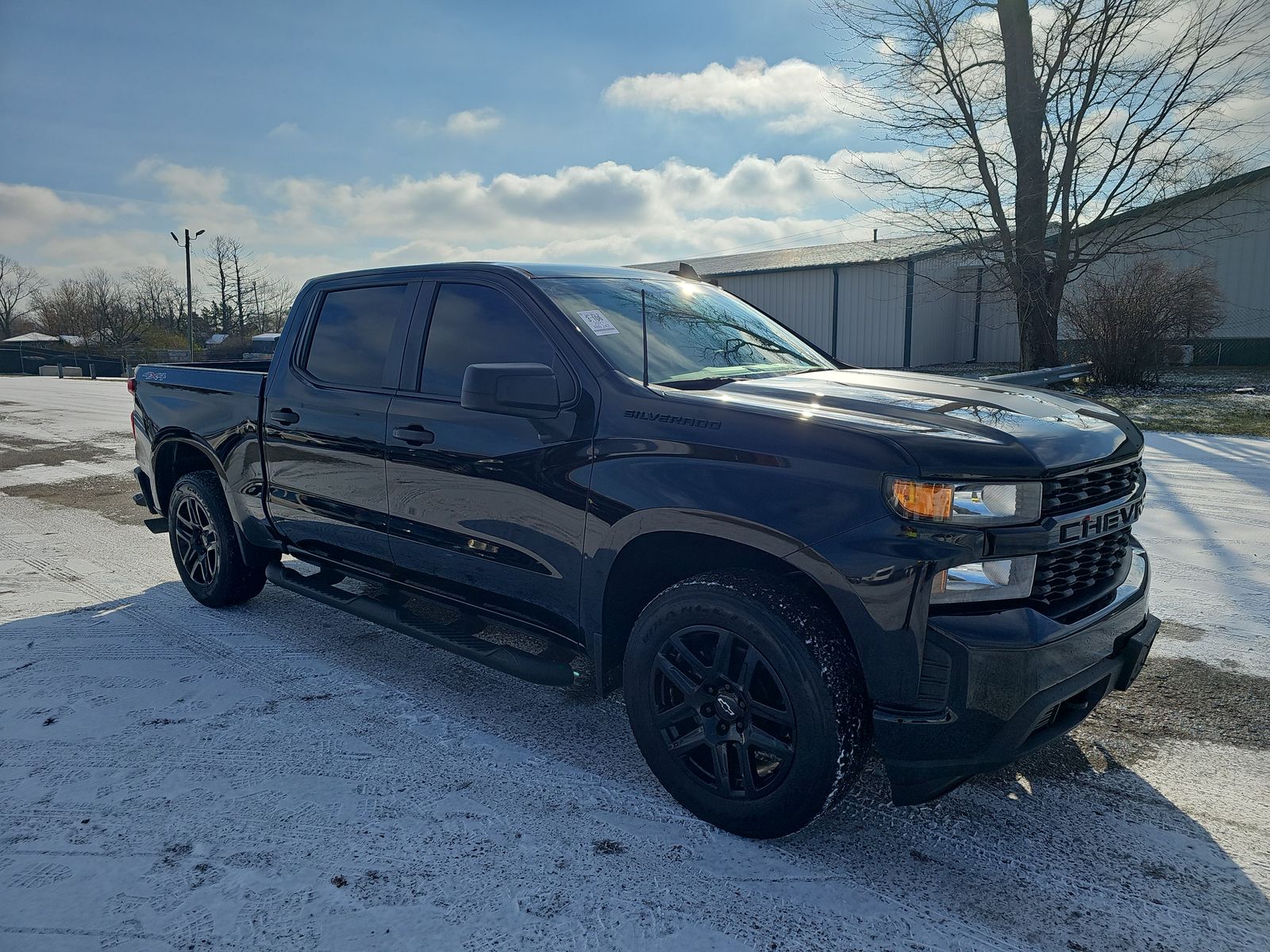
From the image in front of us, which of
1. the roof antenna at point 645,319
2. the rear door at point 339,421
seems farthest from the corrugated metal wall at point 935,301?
the rear door at point 339,421

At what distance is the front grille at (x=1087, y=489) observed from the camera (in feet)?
8.30

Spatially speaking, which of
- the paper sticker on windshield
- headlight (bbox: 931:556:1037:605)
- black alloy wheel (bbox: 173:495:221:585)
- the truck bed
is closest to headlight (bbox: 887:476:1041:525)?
headlight (bbox: 931:556:1037:605)

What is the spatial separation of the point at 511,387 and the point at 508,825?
1.46m

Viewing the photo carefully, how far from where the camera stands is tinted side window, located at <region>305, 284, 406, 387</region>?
402cm

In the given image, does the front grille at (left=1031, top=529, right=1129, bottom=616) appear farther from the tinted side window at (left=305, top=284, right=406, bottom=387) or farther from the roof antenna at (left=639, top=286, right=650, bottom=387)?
the tinted side window at (left=305, top=284, right=406, bottom=387)

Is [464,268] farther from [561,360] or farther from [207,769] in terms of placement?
[207,769]

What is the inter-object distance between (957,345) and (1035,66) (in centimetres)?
1434

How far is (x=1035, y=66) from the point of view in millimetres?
17594

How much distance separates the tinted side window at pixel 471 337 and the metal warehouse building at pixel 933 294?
66.5 feet

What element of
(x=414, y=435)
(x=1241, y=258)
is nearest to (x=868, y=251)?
(x=1241, y=258)

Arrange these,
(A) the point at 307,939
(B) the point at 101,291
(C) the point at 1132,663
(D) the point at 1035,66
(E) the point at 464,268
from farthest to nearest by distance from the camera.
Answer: (B) the point at 101,291, (D) the point at 1035,66, (E) the point at 464,268, (C) the point at 1132,663, (A) the point at 307,939

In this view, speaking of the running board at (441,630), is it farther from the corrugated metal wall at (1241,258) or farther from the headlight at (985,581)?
the corrugated metal wall at (1241,258)

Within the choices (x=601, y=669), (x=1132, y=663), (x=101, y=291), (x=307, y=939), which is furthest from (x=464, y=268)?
(x=101, y=291)

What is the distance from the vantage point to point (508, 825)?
2.87m
